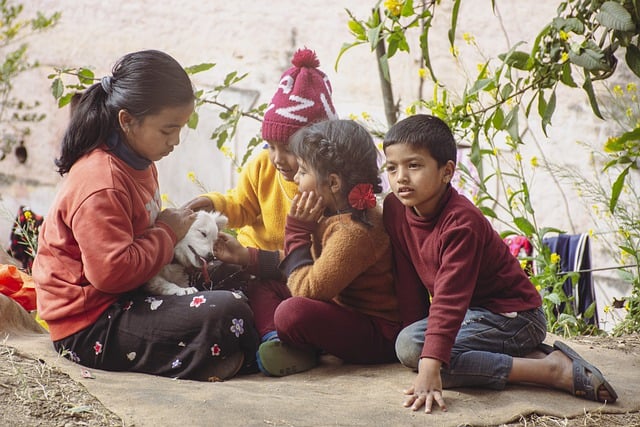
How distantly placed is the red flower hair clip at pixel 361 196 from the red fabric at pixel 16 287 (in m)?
1.65

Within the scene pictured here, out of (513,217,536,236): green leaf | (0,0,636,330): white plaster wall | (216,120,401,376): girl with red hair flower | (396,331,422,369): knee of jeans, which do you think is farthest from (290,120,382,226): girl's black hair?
(0,0,636,330): white plaster wall

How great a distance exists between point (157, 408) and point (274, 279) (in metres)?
1.10

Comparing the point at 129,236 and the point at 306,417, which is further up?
the point at 129,236

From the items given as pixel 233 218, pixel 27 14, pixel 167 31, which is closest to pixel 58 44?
pixel 27 14

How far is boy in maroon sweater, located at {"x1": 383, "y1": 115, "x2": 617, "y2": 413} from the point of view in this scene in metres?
2.51

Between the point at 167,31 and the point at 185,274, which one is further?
the point at 167,31

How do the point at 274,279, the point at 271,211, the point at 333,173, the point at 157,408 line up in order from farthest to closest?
the point at 271,211 < the point at 274,279 < the point at 333,173 < the point at 157,408

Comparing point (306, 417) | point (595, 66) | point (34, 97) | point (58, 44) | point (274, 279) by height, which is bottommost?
point (306, 417)

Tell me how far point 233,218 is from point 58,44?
174 inches

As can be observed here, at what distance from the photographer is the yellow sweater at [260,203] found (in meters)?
3.39

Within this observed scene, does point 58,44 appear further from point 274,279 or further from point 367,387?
point 367,387

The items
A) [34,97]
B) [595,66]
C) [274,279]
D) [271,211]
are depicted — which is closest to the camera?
[595,66]

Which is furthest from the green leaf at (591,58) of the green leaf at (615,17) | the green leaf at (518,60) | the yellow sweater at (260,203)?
the yellow sweater at (260,203)

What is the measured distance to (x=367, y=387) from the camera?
2611 mm
